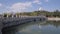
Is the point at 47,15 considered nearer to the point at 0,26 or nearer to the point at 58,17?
the point at 58,17

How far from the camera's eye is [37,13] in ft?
233

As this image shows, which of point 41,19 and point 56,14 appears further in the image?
point 56,14

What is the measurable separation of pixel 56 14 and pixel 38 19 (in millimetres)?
17643

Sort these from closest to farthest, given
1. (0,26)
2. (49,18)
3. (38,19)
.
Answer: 1. (0,26)
2. (38,19)
3. (49,18)

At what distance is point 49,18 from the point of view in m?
69.2

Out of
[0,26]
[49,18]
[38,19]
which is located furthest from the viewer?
[49,18]

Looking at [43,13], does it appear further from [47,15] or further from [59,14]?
[59,14]

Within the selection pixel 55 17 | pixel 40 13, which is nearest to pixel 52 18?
pixel 55 17

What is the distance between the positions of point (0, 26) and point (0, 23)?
0.28 m

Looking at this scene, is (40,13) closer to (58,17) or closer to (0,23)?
(58,17)

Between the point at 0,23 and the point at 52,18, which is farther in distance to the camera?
the point at 52,18

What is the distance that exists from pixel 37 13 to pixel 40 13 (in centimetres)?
158

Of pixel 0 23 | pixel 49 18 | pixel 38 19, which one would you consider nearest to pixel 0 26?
pixel 0 23

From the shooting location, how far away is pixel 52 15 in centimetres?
7175
